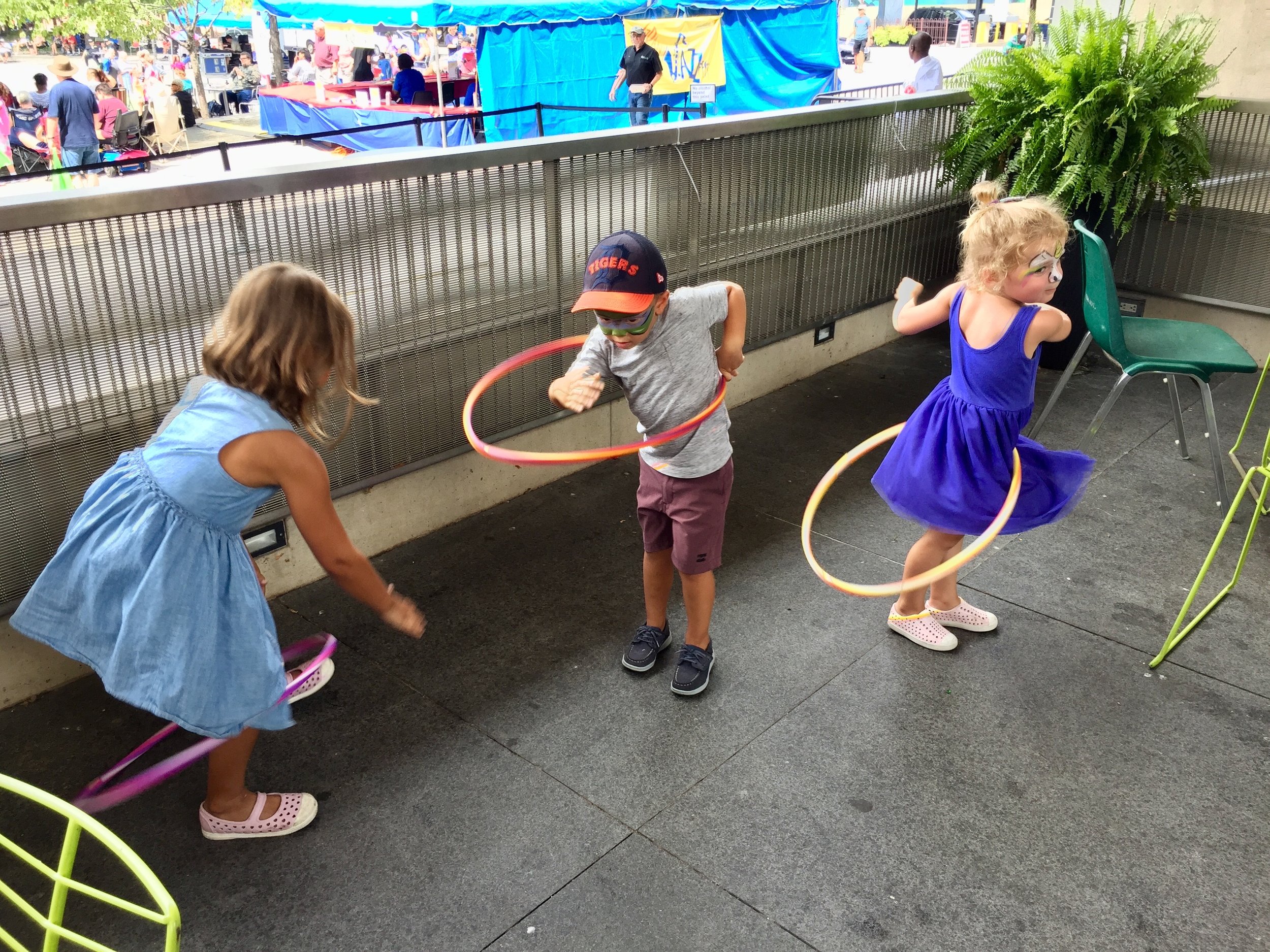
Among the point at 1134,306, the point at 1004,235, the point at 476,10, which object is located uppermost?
the point at 476,10

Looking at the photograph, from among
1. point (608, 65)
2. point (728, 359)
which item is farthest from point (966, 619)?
point (608, 65)

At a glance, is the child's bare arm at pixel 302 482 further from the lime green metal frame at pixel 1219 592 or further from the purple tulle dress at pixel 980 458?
the lime green metal frame at pixel 1219 592

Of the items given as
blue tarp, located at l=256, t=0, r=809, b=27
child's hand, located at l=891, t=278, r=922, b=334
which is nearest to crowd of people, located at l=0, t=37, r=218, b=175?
blue tarp, located at l=256, t=0, r=809, b=27

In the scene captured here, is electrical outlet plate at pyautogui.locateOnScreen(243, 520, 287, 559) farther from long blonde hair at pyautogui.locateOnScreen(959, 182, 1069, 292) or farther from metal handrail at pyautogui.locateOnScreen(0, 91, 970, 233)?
long blonde hair at pyautogui.locateOnScreen(959, 182, 1069, 292)

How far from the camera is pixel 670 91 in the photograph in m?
14.7

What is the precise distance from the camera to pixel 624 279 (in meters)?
2.70

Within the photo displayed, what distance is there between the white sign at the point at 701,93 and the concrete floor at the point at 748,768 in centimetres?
1212

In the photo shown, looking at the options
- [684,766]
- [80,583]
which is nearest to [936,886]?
[684,766]

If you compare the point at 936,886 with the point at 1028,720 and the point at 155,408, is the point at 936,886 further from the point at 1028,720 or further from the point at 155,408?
the point at 155,408

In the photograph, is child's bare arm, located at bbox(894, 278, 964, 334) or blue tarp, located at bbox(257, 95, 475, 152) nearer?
child's bare arm, located at bbox(894, 278, 964, 334)

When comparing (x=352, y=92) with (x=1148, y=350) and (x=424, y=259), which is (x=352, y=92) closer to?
(x=424, y=259)

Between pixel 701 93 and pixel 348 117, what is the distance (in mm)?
5327

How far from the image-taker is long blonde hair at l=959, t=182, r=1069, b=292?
2.97 meters

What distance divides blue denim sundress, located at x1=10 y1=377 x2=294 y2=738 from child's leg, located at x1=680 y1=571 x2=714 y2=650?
53.0 inches
